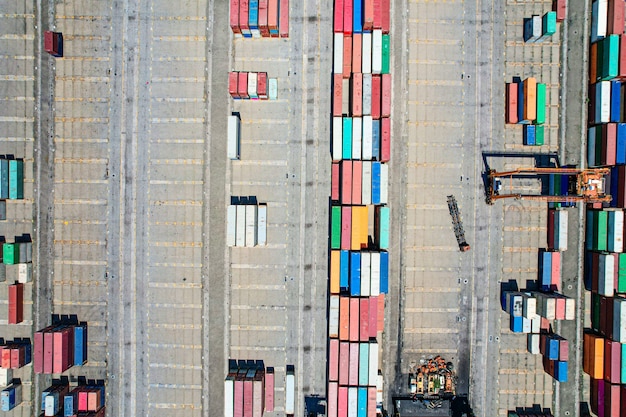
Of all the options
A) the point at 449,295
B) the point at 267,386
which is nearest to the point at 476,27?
the point at 449,295

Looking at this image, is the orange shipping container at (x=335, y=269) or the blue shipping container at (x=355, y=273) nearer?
the blue shipping container at (x=355, y=273)

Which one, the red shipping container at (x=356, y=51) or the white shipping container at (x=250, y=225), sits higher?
the red shipping container at (x=356, y=51)

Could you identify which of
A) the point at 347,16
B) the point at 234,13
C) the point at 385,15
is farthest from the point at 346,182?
the point at 234,13

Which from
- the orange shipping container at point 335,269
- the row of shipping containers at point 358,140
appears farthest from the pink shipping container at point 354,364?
→ the row of shipping containers at point 358,140

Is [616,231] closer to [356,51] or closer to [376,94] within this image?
[376,94]

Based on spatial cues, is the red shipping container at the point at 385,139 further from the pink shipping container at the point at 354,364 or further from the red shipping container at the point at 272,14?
the pink shipping container at the point at 354,364

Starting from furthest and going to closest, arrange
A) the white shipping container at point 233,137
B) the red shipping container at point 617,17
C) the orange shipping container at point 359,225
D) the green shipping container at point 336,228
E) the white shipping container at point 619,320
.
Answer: the white shipping container at point 233,137 < the green shipping container at point 336,228 < the orange shipping container at point 359,225 < the red shipping container at point 617,17 < the white shipping container at point 619,320
